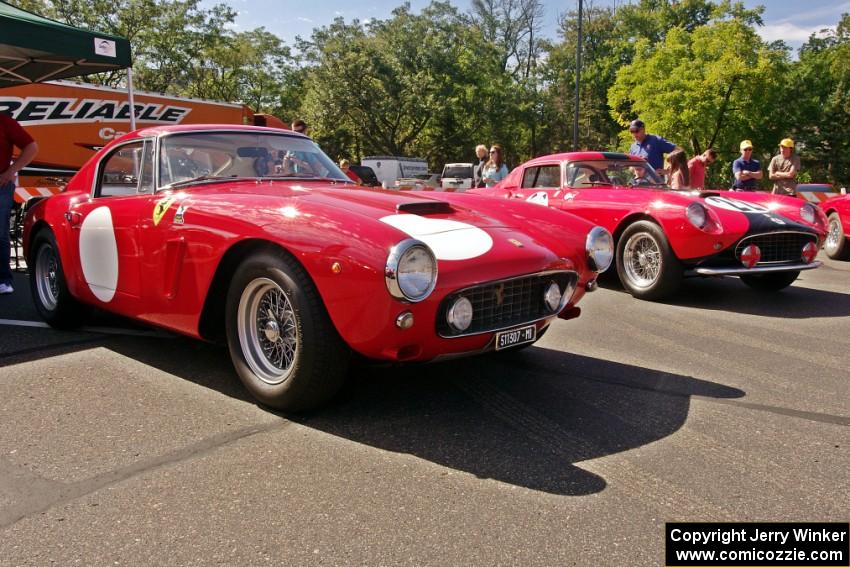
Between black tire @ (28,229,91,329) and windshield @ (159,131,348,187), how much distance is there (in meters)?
1.31

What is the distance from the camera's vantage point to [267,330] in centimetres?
316

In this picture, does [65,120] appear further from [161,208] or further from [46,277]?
[161,208]

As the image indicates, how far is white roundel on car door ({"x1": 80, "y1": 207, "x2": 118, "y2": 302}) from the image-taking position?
3.93 meters

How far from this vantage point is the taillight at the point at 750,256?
5.78 m

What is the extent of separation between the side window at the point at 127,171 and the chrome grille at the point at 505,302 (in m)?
2.10

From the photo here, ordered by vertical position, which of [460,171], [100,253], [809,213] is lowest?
[100,253]

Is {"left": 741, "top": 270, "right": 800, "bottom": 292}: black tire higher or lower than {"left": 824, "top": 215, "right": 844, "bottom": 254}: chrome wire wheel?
lower

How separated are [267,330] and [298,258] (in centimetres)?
48

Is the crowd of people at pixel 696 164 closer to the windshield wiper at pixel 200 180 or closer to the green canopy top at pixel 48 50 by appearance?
the windshield wiper at pixel 200 180

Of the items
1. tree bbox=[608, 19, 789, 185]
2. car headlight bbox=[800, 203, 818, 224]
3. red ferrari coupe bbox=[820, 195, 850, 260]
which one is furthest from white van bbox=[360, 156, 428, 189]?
car headlight bbox=[800, 203, 818, 224]

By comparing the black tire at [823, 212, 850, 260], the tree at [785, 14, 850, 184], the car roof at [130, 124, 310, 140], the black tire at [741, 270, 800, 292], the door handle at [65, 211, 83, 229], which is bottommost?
the black tire at [741, 270, 800, 292]

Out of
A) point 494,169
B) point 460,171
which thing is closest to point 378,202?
point 494,169

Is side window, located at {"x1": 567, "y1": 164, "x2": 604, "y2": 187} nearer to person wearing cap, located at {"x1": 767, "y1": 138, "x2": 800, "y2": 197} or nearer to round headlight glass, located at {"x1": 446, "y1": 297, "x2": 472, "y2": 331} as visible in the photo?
person wearing cap, located at {"x1": 767, "y1": 138, "x2": 800, "y2": 197}

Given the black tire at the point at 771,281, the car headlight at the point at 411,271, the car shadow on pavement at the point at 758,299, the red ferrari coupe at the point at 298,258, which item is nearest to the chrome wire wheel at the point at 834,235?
the car shadow on pavement at the point at 758,299
